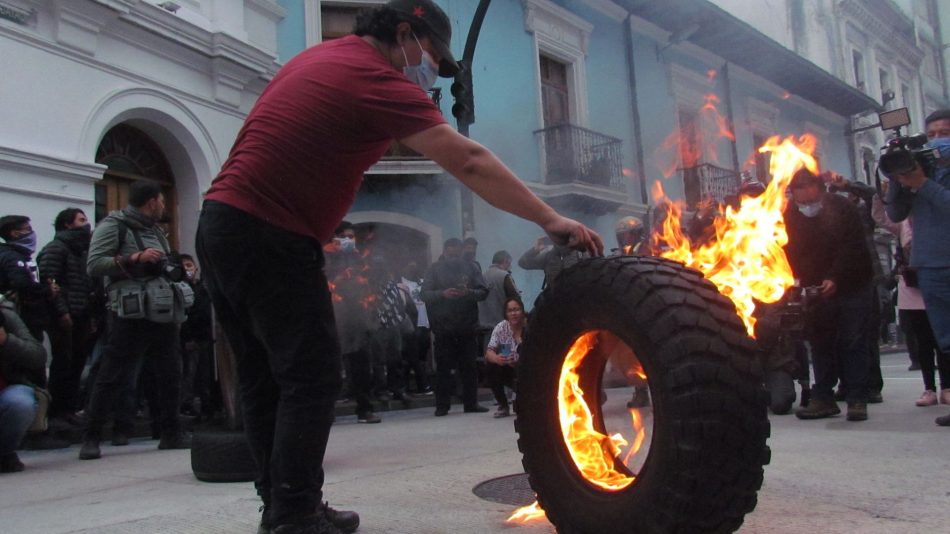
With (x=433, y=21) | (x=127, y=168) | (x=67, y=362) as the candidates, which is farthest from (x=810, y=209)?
(x=127, y=168)

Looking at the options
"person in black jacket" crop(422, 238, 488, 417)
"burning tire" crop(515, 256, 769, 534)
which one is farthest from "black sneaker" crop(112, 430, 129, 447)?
"burning tire" crop(515, 256, 769, 534)

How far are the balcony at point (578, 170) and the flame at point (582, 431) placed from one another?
1145 cm

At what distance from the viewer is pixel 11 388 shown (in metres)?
4.50

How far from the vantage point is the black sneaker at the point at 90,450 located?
488 cm

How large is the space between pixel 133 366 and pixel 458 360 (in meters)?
3.26

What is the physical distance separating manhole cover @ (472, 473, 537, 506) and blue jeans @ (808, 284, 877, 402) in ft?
9.37

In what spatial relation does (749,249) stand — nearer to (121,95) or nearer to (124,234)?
(124,234)

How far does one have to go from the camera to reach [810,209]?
5.57m

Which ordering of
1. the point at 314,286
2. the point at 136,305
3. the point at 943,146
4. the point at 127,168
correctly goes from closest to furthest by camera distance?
the point at 314,286 → the point at 943,146 → the point at 136,305 → the point at 127,168

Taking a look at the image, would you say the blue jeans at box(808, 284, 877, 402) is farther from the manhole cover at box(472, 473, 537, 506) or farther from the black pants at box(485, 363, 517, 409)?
the manhole cover at box(472, 473, 537, 506)

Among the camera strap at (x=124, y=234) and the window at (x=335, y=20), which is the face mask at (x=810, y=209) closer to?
the camera strap at (x=124, y=234)

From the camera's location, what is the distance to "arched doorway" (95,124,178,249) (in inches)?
344

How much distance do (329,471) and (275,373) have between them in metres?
1.88

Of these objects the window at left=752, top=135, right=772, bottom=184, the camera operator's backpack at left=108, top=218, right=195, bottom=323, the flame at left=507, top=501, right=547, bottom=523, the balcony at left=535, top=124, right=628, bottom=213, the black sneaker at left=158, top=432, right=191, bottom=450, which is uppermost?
the window at left=752, top=135, right=772, bottom=184
